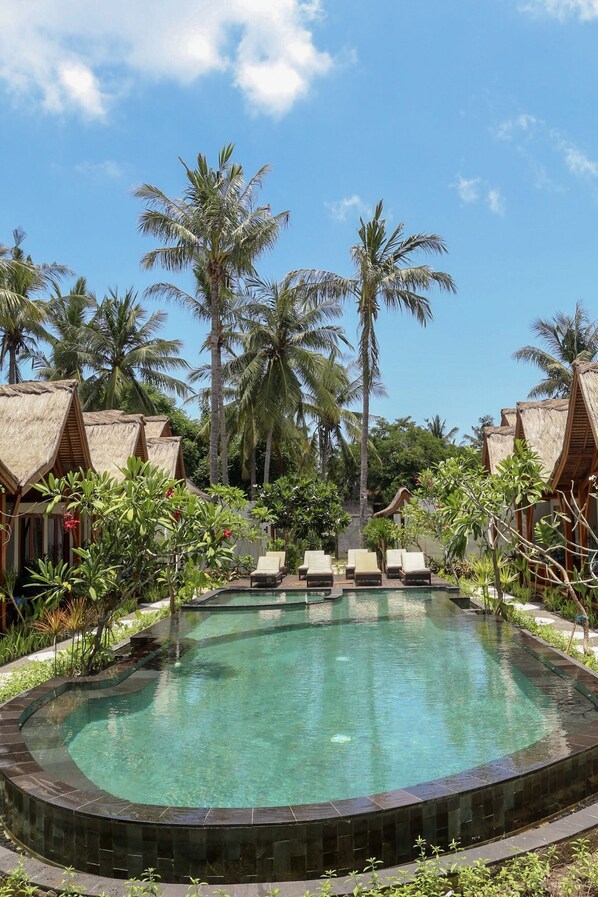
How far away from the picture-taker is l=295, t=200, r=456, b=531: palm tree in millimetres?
22609

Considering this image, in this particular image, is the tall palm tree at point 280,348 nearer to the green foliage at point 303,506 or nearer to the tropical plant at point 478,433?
the green foliage at point 303,506

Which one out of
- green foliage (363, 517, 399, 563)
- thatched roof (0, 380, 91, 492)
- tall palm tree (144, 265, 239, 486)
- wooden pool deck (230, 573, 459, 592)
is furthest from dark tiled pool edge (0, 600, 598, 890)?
tall palm tree (144, 265, 239, 486)

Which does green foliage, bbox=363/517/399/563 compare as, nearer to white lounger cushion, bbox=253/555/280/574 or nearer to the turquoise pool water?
white lounger cushion, bbox=253/555/280/574

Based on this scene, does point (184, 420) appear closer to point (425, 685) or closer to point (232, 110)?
point (232, 110)

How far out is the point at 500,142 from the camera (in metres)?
13.1

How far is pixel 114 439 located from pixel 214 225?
6619 millimetres

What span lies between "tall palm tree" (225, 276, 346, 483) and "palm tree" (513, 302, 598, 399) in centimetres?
1016

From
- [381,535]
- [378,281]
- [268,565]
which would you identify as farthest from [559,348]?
[268,565]

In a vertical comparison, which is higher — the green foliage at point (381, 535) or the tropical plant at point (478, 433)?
the tropical plant at point (478, 433)

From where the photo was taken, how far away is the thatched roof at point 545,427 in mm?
14516

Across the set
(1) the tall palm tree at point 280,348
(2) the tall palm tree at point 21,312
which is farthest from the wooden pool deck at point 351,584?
(2) the tall palm tree at point 21,312

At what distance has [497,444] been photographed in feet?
61.6

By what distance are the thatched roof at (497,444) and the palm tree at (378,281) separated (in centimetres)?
429

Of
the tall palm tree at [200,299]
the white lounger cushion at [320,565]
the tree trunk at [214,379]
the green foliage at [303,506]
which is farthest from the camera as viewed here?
the tall palm tree at [200,299]
